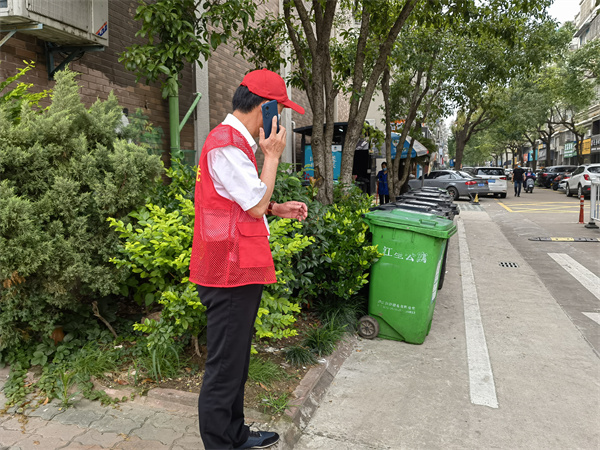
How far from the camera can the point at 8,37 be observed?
14.9 ft

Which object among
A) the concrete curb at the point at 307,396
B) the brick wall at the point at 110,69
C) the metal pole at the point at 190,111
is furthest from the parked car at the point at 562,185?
the concrete curb at the point at 307,396

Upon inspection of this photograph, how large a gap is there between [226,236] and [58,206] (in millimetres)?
1521

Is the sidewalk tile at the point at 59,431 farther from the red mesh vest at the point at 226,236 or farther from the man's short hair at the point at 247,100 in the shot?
the man's short hair at the point at 247,100

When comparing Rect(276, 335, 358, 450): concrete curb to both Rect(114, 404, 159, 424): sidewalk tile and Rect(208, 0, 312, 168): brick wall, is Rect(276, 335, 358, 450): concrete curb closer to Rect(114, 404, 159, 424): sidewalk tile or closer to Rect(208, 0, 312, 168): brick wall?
Rect(114, 404, 159, 424): sidewalk tile

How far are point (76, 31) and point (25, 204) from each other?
3062 millimetres

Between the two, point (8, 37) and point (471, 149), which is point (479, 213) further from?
point (471, 149)

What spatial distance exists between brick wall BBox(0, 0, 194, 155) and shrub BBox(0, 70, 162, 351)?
1.92 m

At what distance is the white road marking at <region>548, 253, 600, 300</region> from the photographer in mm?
6695

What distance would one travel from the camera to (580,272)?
7574 millimetres

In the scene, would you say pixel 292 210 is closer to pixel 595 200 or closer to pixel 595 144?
pixel 595 200

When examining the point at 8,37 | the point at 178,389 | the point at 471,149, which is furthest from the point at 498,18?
the point at 471,149

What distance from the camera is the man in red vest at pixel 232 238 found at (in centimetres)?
211

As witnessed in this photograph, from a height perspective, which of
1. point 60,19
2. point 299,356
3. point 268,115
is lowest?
point 299,356

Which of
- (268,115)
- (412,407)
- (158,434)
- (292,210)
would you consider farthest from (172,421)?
(268,115)
